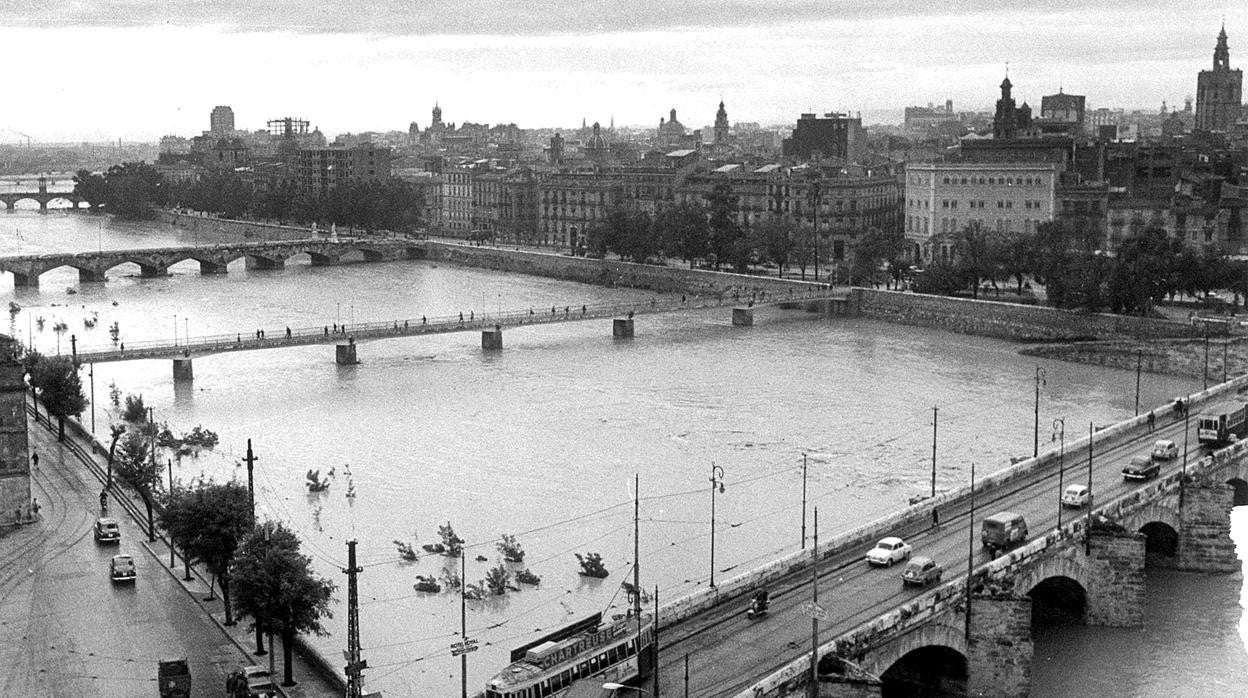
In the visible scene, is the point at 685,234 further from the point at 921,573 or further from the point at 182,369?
the point at 921,573

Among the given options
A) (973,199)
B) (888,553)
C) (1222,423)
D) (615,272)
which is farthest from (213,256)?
(888,553)

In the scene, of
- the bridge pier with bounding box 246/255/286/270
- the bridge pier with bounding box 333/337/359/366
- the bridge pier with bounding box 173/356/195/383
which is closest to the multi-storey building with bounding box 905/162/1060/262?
the bridge pier with bounding box 333/337/359/366

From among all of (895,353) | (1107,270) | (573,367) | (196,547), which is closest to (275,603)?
(196,547)

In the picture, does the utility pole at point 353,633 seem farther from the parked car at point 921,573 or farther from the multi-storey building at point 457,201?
the multi-storey building at point 457,201

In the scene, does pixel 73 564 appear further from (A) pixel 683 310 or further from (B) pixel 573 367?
(A) pixel 683 310

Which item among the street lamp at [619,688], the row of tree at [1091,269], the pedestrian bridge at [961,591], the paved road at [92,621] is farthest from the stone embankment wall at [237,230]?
the street lamp at [619,688]

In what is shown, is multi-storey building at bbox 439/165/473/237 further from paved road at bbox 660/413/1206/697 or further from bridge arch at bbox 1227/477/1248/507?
paved road at bbox 660/413/1206/697
